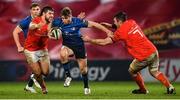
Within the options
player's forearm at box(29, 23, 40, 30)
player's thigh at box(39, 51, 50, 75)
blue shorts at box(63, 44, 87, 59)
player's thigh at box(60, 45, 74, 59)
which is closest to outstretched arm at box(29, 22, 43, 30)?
player's forearm at box(29, 23, 40, 30)

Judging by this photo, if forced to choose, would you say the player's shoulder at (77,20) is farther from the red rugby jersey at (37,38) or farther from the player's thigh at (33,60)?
the player's thigh at (33,60)

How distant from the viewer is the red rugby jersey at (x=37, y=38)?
15.8 meters

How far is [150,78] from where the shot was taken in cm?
2145

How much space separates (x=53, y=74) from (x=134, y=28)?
22.7 feet

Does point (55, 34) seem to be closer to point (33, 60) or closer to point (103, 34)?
point (33, 60)

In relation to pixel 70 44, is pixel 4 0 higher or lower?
higher

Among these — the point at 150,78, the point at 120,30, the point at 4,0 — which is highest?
the point at 4,0

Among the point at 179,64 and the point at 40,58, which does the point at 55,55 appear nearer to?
the point at 179,64

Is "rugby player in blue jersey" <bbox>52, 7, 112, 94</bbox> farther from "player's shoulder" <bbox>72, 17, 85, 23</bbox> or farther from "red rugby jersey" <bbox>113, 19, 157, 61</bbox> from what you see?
"red rugby jersey" <bbox>113, 19, 157, 61</bbox>

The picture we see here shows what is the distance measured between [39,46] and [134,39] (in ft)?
7.58

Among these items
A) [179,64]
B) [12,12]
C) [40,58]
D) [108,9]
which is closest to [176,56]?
[179,64]

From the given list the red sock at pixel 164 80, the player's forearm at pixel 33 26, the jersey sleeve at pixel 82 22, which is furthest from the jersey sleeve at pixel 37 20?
the red sock at pixel 164 80

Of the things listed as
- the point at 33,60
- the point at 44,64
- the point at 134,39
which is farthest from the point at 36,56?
the point at 134,39

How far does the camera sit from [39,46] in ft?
52.7
